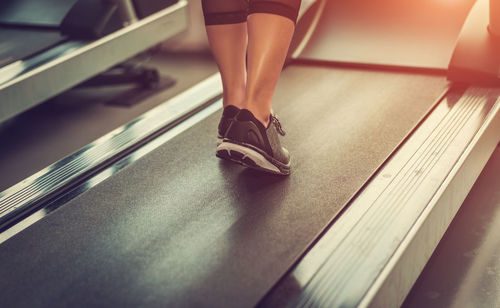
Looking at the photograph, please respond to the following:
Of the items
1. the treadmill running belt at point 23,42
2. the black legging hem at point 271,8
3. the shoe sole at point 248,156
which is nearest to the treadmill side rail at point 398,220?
the shoe sole at point 248,156

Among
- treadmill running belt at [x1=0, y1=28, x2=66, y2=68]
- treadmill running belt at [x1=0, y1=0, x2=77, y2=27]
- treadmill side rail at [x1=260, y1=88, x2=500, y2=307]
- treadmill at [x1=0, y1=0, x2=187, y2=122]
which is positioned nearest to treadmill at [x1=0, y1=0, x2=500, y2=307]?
treadmill side rail at [x1=260, y1=88, x2=500, y2=307]

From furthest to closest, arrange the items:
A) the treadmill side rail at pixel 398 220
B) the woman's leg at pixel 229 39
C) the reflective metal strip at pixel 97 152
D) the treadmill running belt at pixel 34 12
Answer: the treadmill running belt at pixel 34 12
the reflective metal strip at pixel 97 152
the woman's leg at pixel 229 39
the treadmill side rail at pixel 398 220

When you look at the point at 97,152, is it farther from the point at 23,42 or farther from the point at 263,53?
the point at 23,42

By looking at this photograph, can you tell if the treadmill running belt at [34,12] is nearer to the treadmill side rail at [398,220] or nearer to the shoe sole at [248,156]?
the shoe sole at [248,156]

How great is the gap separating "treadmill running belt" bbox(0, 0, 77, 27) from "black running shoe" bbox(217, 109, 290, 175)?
1670 mm

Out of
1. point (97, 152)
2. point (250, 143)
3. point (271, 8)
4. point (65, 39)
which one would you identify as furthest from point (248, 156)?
point (65, 39)

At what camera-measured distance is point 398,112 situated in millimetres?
1971

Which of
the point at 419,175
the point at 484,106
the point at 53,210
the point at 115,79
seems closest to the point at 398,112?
the point at 484,106

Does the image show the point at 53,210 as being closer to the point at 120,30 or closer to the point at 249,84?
the point at 249,84

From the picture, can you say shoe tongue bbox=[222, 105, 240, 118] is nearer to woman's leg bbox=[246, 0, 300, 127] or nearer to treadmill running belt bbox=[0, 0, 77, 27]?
woman's leg bbox=[246, 0, 300, 127]

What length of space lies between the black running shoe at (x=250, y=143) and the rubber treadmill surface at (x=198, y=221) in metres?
0.08

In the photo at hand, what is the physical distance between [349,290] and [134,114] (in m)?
1.80

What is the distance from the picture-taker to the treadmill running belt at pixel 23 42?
2.38 meters

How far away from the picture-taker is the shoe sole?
1.46 m
